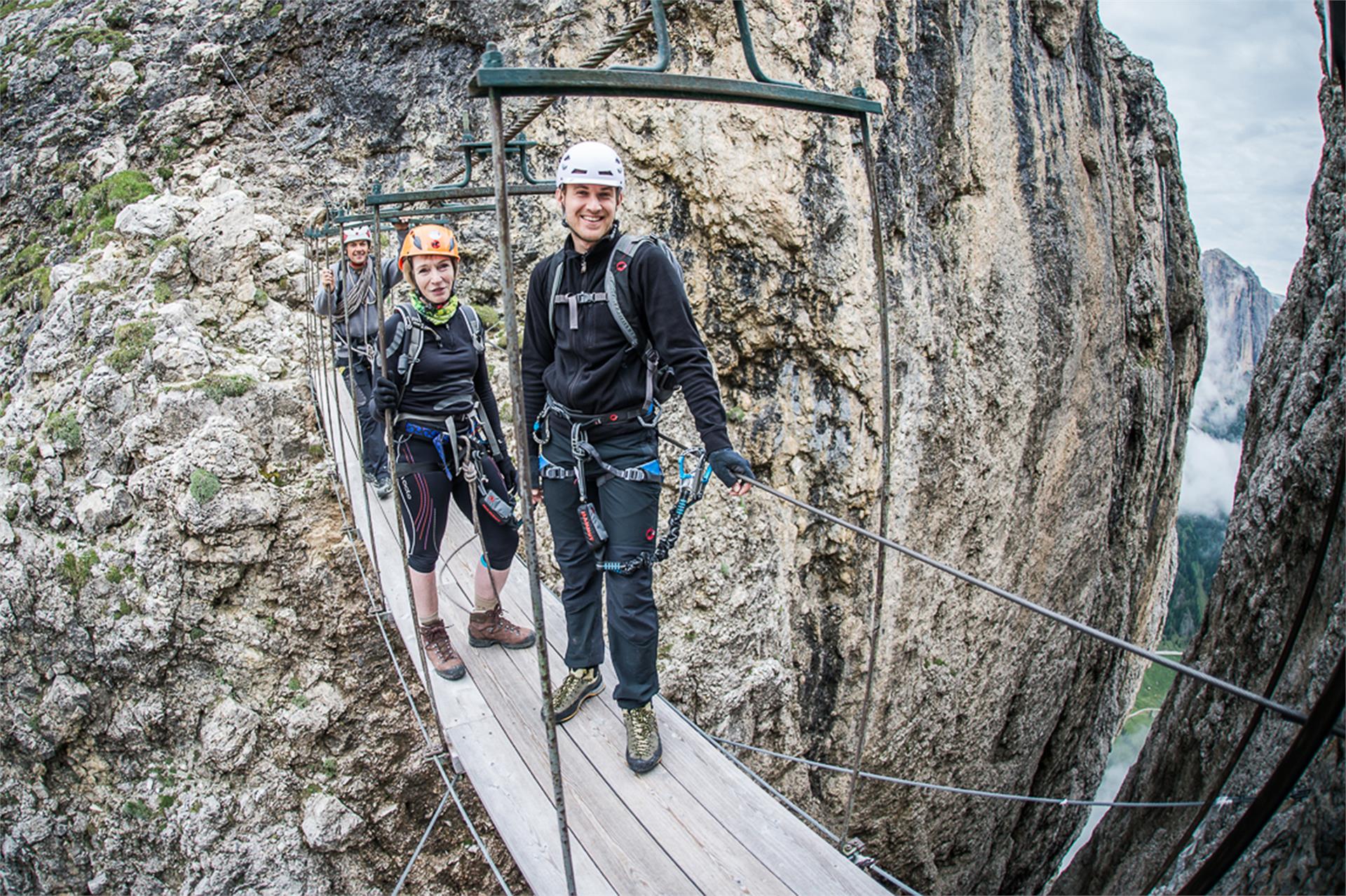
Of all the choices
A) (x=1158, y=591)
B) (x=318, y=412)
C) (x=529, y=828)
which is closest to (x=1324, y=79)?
(x=529, y=828)

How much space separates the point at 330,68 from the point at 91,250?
142 inches

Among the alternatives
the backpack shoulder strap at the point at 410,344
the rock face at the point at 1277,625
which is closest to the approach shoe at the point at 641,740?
the backpack shoulder strap at the point at 410,344

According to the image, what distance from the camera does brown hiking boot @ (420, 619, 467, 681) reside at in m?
4.34

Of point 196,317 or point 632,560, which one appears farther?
point 196,317

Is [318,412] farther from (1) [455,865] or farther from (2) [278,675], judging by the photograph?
(1) [455,865]

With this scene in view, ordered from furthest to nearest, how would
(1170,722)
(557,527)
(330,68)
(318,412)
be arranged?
1. (330,68)
2. (318,412)
3. (1170,722)
4. (557,527)

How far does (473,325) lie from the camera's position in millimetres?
4594

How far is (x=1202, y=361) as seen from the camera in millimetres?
16250

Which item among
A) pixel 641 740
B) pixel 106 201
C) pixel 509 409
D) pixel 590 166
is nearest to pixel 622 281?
pixel 590 166

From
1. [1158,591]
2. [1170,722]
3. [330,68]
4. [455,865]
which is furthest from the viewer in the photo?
[1158,591]

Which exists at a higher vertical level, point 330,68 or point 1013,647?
point 330,68

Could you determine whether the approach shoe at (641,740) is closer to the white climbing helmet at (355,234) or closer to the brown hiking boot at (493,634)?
the brown hiking boot at (493,634)

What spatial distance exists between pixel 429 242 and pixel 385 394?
0.86 metres

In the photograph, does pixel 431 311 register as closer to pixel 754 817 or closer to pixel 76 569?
pixel 754 817
